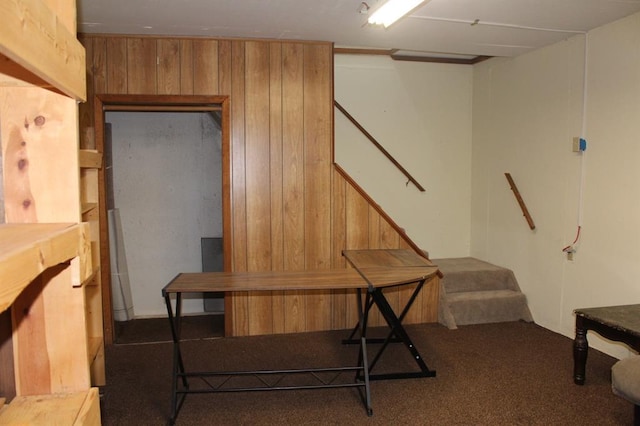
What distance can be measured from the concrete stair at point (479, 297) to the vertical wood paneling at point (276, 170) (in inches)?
60.4

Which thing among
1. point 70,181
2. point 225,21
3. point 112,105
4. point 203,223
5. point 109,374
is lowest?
point 109,374

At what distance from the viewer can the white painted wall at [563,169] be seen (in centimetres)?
346

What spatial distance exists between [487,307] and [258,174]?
2463 mm

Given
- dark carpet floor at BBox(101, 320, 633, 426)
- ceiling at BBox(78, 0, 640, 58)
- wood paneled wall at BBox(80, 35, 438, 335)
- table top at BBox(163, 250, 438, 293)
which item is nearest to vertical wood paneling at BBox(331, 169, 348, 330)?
wood paneled wall at BBox(80, 35, 438, 335)

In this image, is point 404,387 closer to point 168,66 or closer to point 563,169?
point 563,169

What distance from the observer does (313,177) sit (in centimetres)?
418

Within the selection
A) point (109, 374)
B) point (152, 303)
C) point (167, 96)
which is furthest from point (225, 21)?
point (152, 303)

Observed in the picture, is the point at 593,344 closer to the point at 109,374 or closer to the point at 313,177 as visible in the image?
the point at 313,177

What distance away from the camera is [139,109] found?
3.98 metres

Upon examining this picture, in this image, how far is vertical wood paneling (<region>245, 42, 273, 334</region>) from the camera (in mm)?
4031

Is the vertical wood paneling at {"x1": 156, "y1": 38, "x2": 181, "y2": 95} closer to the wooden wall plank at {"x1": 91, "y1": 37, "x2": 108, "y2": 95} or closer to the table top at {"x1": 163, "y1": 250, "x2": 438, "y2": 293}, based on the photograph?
the wooden wall plank at {"x1": 91, "y1": 37, "x2": 108, "y2": 95}

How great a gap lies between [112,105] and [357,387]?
297cm

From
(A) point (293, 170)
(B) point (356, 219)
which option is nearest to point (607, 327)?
(B) point (356, 219)

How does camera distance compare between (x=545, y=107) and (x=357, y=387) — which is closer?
(x=357, y=387)
